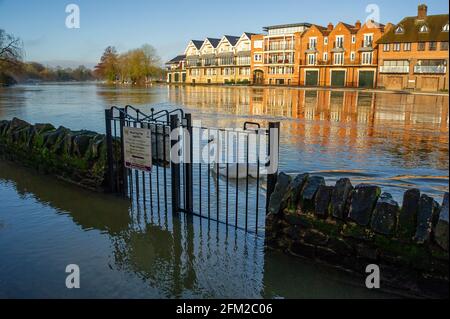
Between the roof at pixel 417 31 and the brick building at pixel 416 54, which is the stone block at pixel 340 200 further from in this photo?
the roof at pixel 417 31

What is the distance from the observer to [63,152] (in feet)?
29.3

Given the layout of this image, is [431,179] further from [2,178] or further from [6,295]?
[2,178]

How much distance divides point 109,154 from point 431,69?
6241cm

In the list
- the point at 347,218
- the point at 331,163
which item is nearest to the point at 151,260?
the point at 347,218

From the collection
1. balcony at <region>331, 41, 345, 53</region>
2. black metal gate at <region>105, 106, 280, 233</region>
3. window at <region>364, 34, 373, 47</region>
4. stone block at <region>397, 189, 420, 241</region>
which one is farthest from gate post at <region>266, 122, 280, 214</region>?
balcony at <region>331, 41, 345, 53</region>

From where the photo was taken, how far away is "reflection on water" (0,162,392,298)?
4.79 m

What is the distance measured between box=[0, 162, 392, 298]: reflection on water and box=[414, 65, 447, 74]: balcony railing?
6160 centimetres

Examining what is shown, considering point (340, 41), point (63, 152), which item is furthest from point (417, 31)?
point (63, 152)

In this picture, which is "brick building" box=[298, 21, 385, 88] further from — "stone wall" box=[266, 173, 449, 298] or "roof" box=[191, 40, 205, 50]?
"stone wall" box=[266, 173, 449, 298]

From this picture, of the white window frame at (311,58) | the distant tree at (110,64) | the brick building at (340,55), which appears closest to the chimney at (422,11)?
the brick building at (340,55)

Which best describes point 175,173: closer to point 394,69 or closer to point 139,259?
point 139,259

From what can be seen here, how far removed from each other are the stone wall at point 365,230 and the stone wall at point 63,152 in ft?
14.4
